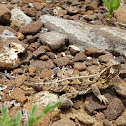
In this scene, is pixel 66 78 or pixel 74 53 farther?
pixel 74 53

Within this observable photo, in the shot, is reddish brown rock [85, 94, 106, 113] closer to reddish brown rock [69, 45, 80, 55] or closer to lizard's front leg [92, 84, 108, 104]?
lizard's front leg [92, 84, 108, 104]

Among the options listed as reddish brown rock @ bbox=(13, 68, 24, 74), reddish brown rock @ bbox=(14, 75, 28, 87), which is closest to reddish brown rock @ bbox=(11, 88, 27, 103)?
reddish brown rock @ bbox=(14, 75, 28, 87)

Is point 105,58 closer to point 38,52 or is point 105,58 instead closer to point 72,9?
point 38,52

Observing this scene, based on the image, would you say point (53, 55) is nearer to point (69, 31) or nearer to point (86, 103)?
point (69, 31)

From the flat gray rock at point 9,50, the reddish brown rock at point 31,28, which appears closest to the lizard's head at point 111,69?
the flat gray rock at point 9,50

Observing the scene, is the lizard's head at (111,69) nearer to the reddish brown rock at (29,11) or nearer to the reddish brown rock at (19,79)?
the reddish brown rock at (19,79)

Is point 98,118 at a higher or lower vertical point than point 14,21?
lower

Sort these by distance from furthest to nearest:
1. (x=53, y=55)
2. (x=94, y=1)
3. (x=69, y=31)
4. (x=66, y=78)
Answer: (x=94, y=1) → (x=69, y=31) → (x=53, y=55) → (x=66, y=78)

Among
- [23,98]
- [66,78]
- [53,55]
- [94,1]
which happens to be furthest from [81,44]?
[94,1]
